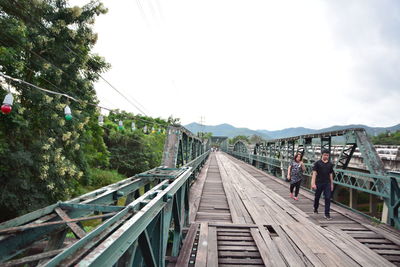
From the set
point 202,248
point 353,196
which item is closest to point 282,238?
point 202,248

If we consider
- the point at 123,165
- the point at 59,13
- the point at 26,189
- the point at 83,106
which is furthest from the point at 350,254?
the point at 123,165

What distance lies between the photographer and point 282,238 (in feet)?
13.3

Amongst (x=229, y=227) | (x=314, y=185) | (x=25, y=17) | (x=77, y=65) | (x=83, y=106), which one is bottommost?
(x=229, y=227)

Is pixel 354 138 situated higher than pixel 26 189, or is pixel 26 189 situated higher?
pixel 354 138

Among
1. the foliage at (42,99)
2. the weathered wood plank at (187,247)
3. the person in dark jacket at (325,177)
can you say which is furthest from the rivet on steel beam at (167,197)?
the person in dark jacket at (325,177)

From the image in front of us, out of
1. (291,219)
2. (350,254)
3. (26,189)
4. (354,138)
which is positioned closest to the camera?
(350,254)

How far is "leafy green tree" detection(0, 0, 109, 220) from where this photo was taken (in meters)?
7.41

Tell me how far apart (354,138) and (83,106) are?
12498 millimetres

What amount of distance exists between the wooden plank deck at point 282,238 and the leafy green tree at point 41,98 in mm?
7290

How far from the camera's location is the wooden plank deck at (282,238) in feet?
10.9

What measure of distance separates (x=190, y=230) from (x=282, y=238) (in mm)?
1874

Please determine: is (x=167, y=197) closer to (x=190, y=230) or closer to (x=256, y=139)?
(x=190, y=230)

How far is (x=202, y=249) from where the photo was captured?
354cm

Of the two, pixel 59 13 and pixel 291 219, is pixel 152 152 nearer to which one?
pixel 59 13
